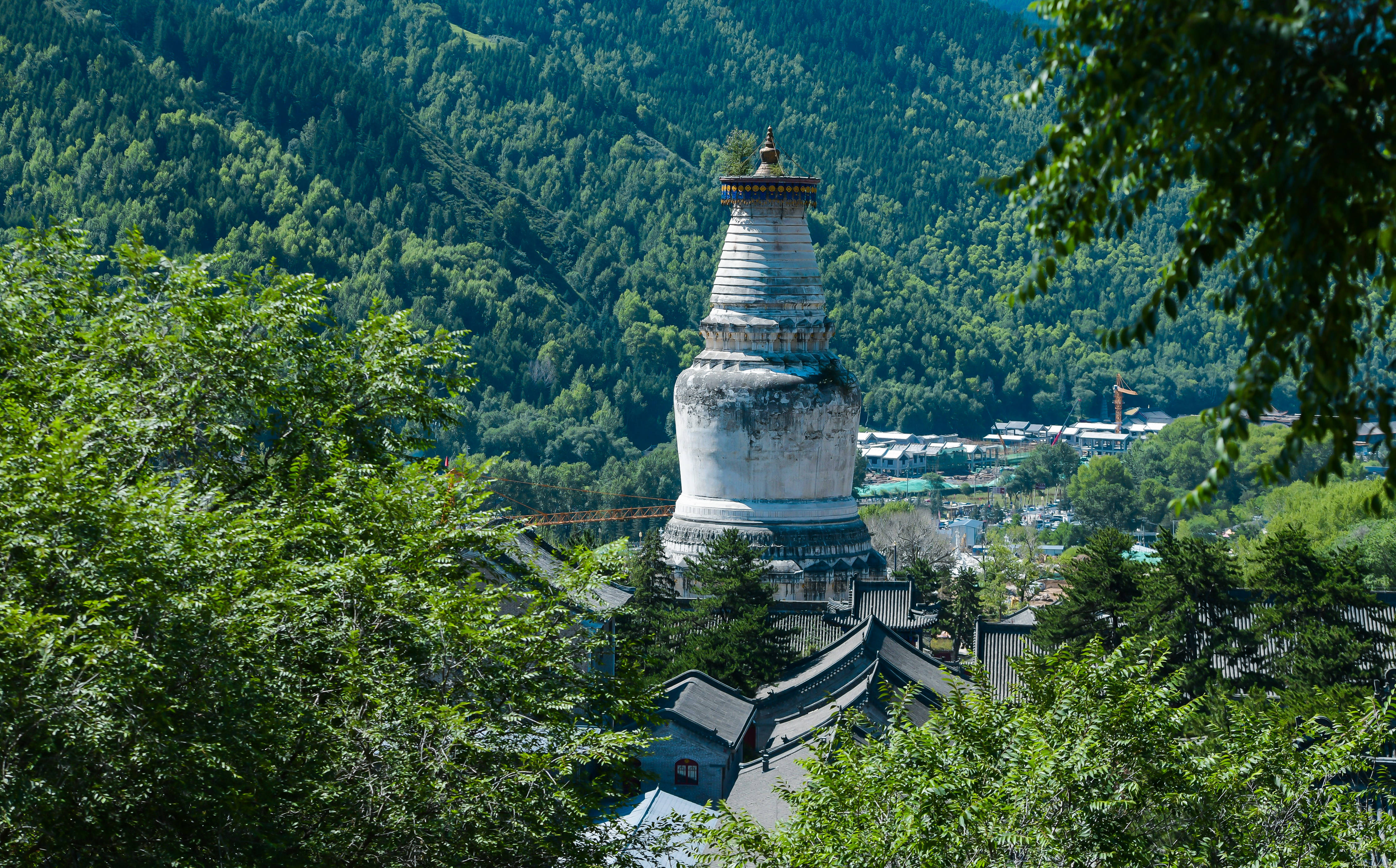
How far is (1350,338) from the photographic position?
823cm

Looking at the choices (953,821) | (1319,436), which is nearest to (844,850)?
(953,821)

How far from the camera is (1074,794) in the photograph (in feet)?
51.9

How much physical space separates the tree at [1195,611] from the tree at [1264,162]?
2192 cm

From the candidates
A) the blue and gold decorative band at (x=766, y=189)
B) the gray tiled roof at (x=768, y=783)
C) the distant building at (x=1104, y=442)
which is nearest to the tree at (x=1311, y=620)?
the gray tiled roof at (x=768, y=783)

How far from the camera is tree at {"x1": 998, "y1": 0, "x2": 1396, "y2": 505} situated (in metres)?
7.97

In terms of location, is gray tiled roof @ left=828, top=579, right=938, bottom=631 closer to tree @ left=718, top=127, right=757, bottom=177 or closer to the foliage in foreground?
tree @ left=718, top=127, right=757, bottom=177

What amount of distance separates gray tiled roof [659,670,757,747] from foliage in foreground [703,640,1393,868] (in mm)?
13892

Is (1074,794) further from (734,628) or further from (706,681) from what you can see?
(734,628)

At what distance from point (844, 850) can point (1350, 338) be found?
8.88m

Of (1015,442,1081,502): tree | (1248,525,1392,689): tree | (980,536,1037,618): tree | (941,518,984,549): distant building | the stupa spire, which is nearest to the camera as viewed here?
(1248,525,1392,689): tree

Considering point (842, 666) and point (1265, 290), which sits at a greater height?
point (1265, 290)

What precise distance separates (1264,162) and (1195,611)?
2457cm

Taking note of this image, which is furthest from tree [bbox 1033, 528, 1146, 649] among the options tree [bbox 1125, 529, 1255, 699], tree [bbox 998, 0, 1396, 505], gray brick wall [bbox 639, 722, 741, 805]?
tree [bbox 998, 0, 1396, 505]

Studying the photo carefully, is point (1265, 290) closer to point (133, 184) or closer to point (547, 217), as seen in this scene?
point (133, 184)
